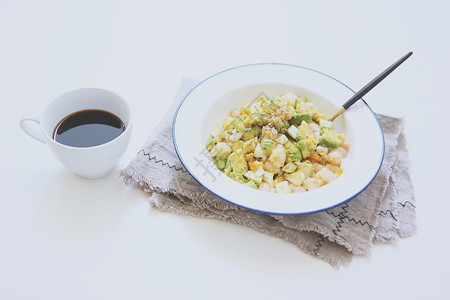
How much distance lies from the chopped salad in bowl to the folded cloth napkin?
10cm

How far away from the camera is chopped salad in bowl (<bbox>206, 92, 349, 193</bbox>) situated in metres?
1.23

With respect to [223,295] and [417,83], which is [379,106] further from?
[223,295]

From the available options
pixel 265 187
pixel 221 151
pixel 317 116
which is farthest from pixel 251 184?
pixel 317 116

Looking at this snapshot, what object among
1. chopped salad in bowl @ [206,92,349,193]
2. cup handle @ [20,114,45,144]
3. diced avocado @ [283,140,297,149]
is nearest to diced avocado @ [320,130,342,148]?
chopped salad in bowl @ [206,92,349,193]

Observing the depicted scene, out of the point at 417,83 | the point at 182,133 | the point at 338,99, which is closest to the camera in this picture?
the point at 182,133

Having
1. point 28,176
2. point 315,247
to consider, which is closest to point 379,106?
point 315,247

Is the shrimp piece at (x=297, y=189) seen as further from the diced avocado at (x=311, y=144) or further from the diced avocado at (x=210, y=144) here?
the diced avocado at (x=210, y=144)

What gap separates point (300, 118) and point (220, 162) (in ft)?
1.05

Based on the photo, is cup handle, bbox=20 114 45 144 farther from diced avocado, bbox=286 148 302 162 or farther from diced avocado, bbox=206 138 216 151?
diced avocado, bbox=286 148 302 162

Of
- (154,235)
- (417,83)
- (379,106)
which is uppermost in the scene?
(417,83)

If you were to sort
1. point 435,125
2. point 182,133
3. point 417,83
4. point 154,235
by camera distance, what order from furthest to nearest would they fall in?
1. point 417,83
2. point 435,125
3. point 182,133
4. point 154,235

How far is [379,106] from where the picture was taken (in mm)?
1647

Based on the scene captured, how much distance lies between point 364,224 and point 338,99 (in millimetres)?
480

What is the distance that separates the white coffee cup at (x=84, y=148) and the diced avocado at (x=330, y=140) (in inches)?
24.7
